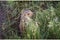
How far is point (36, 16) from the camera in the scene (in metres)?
1.24

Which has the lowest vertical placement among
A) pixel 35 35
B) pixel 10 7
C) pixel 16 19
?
pixel 35 35

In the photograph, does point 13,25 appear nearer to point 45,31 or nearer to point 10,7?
point 10,7

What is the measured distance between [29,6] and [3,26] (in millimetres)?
308

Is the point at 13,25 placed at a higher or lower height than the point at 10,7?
lower

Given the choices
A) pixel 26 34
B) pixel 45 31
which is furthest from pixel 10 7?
pixel 45 31

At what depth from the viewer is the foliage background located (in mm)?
1214

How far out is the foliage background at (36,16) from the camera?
1.21 m

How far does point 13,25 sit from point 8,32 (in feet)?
0.26

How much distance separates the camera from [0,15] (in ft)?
4.06

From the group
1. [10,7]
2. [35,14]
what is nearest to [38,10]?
[35,14]

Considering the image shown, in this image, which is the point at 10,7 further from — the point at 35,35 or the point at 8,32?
the point at 35,35

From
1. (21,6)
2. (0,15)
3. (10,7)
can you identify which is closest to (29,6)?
(21,6)

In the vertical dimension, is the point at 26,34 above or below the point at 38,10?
below

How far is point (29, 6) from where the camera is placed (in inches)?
49.4
